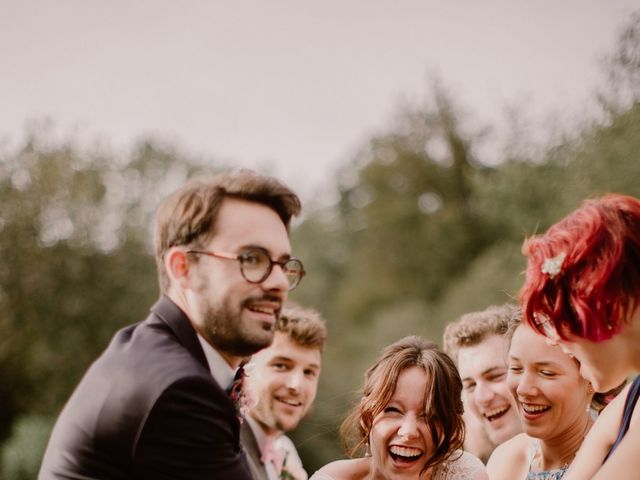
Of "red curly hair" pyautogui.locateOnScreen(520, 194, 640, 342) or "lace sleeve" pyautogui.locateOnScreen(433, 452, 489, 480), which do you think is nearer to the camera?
"red curly hair" pyautogui.locateOnScreen(520, 194, 640, 342)

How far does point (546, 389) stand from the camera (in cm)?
344

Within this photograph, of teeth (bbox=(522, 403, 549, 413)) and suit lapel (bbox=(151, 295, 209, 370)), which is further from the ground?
suit lapel (bbox=(151, 295, 209, 370))

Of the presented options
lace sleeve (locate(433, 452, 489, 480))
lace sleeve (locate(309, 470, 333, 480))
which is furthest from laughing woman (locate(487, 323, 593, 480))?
lace sleeve (locate(309, 470, 333, 480))

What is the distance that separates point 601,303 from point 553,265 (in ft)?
0.73

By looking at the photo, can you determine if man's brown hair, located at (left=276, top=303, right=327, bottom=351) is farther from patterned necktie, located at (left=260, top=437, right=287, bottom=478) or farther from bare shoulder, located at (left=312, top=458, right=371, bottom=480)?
bare shoulder, located at (left=312, top=458, right=371, bottom=480)

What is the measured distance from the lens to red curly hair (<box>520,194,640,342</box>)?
241 centimetres

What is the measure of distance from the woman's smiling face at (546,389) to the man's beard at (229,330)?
1.54 meters

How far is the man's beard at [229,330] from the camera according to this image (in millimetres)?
2658

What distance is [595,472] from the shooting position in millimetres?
2529

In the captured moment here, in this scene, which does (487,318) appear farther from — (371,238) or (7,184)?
(371,238)

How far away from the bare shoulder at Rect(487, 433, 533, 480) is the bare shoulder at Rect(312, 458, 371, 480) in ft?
2.64

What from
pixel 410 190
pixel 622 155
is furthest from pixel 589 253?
pixel 410 190

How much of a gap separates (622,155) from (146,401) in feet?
47.7

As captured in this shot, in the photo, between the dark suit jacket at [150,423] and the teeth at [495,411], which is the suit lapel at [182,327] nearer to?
the dark suit jacket at [150,423]
